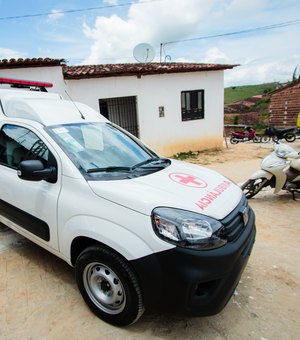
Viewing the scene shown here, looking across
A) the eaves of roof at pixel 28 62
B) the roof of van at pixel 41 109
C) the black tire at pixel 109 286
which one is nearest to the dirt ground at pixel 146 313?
the black tire at pixel 109 286

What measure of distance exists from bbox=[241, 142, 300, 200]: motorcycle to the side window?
3896mm

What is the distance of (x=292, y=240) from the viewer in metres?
3.59

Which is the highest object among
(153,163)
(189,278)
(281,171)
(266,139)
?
(153,163)

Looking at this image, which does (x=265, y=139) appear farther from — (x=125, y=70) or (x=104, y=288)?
(x=104, y=288)

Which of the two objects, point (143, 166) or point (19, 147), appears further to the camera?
point (19, 147)

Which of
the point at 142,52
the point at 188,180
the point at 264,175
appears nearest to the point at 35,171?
the point at 188,180

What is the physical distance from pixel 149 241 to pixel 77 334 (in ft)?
3.38

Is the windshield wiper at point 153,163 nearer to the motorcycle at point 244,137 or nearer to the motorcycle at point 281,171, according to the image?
the motorcycle at point 281,171

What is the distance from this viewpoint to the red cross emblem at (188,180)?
2311mm

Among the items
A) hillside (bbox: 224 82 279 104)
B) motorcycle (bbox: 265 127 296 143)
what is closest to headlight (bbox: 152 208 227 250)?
motorcycle (bbox: 265 127 296 143)

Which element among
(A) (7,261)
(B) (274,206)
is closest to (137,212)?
(A) (7,261)

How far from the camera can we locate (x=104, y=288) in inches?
85.9

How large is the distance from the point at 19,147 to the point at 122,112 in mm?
9444

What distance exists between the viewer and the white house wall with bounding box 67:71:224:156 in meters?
9.53
